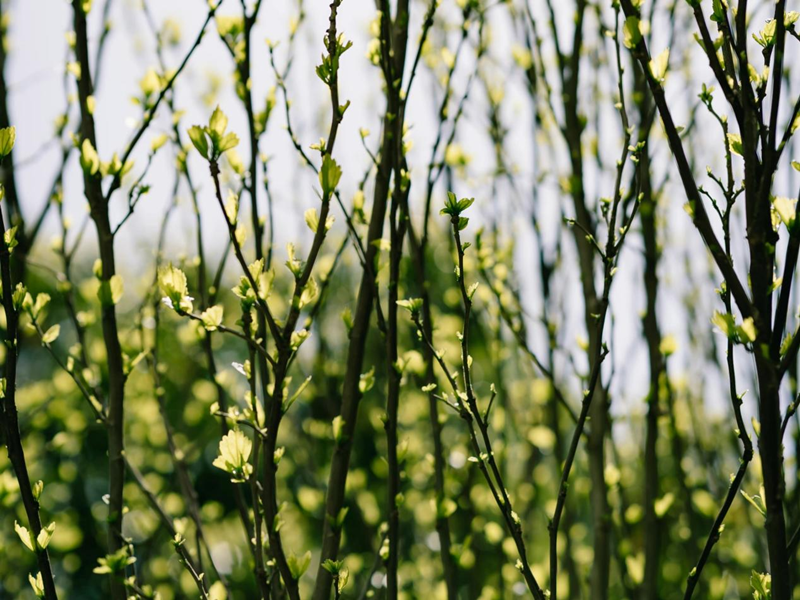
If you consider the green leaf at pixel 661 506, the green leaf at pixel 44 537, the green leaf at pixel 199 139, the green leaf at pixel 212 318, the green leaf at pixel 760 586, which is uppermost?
the green leaf at pixel 199 139

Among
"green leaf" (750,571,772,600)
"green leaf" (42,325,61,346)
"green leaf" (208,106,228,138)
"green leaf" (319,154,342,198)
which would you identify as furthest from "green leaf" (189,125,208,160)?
"green leaf" (750,571,772,600)

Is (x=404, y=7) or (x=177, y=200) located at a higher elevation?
(x=404, y=7)

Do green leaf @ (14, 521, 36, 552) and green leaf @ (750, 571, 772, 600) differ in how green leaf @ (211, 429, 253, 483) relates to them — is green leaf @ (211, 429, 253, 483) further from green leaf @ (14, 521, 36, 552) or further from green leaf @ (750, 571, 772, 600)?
green leaf @ (750, 571, 772, 600)

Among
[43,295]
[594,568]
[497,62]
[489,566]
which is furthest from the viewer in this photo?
[489,566]

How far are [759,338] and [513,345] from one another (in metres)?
1.58

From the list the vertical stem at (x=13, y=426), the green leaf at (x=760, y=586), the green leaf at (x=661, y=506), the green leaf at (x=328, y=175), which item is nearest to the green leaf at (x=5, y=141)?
the vertical stem at (x=13, y=426)

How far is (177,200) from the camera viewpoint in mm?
1693

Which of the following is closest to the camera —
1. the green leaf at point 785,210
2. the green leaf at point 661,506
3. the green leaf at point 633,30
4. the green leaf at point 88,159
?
the green leaf at point 785,210

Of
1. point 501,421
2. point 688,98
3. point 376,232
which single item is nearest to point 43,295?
point 376,232

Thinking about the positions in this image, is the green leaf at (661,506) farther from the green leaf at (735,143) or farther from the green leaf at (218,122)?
the green leaf at (218,122)

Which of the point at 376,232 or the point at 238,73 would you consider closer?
the point at 376,232

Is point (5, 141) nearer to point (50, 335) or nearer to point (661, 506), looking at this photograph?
point (50, 335)

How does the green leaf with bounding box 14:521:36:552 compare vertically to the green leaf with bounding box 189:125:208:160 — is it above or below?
below

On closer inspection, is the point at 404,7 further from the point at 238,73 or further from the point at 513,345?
the point at 513,345
